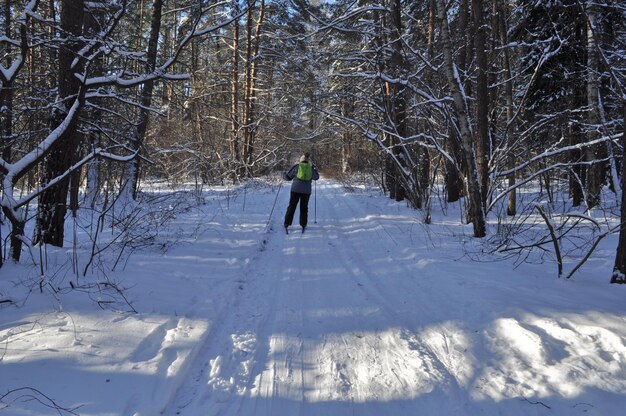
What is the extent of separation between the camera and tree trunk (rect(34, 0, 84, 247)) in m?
5.73

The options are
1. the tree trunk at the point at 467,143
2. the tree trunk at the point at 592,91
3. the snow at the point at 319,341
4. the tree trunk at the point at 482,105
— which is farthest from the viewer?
the tree trunk at the point at 592,91

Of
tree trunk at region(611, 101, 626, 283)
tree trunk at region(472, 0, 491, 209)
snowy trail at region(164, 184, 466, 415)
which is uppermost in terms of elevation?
tree trunk at region(472, 0, 491, 209)

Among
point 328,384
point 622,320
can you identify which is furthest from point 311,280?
point 622,320

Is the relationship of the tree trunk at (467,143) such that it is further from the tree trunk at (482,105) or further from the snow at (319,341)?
the snow at (319,341)

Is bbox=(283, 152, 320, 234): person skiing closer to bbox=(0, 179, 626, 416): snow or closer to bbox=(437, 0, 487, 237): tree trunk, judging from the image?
bbox=(0, 179, 626, 416): snow

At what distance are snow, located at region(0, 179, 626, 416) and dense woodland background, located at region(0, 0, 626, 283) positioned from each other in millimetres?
956

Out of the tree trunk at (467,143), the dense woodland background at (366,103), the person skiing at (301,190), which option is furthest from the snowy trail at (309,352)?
the person skiing at (301,190)

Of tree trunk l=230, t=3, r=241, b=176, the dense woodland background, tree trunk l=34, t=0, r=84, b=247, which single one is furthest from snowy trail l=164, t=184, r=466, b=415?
tree trunk l=230, t=3, r=241, b=176

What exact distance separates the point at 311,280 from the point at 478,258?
261 centimetres

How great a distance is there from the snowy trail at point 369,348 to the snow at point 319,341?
0.6 inches

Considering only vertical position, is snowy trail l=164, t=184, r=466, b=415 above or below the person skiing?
below

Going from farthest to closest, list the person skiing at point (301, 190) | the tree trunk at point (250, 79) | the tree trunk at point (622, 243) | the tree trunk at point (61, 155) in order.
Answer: the tree trunk at point (250, 79), the person skiing at point (301, 190), the tree trunk at point (61, 155), the tree trunk at point (622, 243)

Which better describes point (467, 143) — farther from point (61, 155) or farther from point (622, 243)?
point (61, 155)

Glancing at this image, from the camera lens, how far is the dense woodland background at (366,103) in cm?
529
